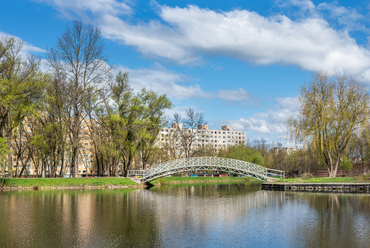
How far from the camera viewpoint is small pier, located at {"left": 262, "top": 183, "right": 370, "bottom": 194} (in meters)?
34.9

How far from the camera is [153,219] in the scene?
16844 millimetres

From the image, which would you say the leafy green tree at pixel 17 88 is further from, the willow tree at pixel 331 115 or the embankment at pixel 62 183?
the willow tree at pixel 331 115

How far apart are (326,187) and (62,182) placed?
96.6 ft

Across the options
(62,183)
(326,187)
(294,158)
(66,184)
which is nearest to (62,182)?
(62,183)

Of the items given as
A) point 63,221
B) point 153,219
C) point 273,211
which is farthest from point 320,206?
point 63,221

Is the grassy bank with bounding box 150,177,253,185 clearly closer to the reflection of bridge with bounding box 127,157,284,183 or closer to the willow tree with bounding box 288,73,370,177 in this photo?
the reflection of bridge with bounding box 127,157,284,183

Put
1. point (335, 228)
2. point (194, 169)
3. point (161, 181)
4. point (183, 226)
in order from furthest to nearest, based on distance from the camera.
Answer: point (161, 181) → point (194, 169) → point (183, 226) → point (335, 228)

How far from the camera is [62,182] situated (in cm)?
3769

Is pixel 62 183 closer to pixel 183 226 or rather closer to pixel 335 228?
pixel 183 226

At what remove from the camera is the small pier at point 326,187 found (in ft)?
115

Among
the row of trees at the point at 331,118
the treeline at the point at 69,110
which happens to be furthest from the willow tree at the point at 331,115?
the treeline at the point at 69,110

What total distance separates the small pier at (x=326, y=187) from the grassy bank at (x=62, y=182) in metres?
18.3

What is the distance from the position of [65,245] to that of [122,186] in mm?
29454

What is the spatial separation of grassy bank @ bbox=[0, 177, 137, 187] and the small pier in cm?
1834
